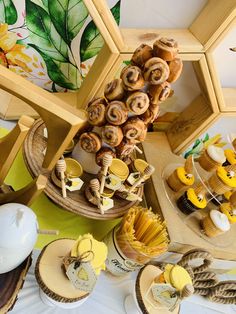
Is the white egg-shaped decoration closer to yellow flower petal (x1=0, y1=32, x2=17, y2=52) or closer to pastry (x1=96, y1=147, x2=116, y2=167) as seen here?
pastry (x1=96, y1=147, x2=116, y2=167)

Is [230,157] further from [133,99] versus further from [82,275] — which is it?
[82,275]

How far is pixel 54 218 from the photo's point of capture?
96 cm

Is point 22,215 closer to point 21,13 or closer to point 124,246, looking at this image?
point 124,246

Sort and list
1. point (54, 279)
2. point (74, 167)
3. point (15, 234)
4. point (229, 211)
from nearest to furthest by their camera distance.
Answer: point (15, 234), point (54, 279), point (74, 167), point (229, 211)

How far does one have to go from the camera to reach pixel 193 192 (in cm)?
106

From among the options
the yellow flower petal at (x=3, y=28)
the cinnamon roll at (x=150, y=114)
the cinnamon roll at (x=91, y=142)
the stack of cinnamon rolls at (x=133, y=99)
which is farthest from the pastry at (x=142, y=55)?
the yellow flower petal at (x=3, y=28)

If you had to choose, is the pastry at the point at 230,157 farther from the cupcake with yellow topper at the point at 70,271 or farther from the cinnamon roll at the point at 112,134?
the cupcake with yellow topper at the point at 70,271

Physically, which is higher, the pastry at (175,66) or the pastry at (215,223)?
the pastry at (175,66)

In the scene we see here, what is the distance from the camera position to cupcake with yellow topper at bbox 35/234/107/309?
71cm

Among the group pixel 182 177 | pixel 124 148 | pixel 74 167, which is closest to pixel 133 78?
pixel 124 148

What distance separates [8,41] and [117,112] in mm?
430

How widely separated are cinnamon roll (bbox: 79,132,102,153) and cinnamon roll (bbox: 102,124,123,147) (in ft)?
0.10

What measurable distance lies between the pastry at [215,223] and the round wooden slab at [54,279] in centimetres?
43

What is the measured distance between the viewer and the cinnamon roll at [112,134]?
33.4 inches
